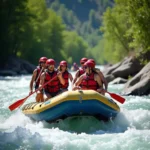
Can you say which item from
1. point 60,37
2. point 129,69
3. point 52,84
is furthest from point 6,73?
point 52,84

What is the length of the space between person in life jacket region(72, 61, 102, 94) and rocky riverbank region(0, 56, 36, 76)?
75.5ft

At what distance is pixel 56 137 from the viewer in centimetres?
685

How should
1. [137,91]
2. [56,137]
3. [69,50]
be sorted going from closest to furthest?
[56,137], [137,91], [69,50]

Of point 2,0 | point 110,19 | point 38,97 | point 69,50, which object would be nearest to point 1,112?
point 38,97

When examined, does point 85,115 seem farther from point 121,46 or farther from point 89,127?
point 121,46

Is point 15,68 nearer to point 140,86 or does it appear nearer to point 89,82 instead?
point 140,86

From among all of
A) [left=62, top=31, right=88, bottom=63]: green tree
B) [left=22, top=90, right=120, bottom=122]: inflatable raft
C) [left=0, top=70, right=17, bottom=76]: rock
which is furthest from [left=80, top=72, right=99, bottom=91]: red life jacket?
[left=62, top=31, right=88, bottom=63]: green tree

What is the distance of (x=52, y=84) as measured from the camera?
9.48 metres

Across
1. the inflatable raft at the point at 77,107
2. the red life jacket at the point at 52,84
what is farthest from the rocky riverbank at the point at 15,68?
the inflatable raft at the point at 77,107

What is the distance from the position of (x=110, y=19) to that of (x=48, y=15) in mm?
19059

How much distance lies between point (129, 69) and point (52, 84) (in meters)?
11.9

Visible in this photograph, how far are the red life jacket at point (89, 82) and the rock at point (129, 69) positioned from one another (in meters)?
12.0

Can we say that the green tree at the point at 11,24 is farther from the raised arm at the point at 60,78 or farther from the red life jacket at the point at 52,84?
the raised arm at the point at 60,78

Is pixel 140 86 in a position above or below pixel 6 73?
above
